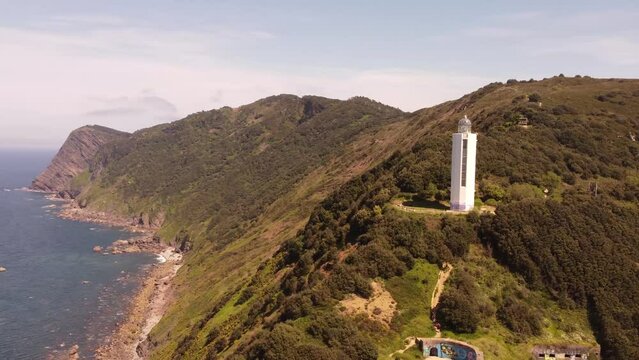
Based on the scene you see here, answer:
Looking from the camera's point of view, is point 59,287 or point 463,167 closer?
point 463,167

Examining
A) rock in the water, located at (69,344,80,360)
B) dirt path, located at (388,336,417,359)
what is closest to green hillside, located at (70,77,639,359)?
dirt path, located at (388,336,417,359)

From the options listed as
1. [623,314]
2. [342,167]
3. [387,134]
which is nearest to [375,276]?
[623,314]

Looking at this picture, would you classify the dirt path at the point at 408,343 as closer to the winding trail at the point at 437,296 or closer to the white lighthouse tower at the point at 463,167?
the winding trail at the point at 437,296

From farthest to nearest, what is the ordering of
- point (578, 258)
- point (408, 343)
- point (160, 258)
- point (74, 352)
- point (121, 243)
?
point (121, 243), point (160, 258), point (74, 352), point (578, 258), point (408, 343)

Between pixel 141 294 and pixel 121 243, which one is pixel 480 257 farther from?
pixel 121 243

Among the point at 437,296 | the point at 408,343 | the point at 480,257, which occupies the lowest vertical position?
the point at 408,343

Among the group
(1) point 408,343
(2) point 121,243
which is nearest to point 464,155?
(1) point 408,343

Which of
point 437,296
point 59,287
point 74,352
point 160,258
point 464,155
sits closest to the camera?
point 437,296
